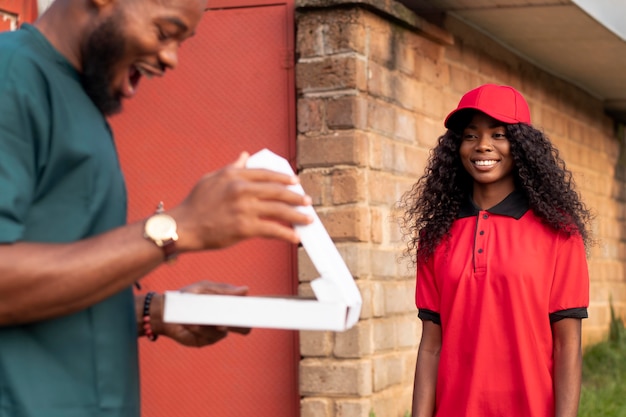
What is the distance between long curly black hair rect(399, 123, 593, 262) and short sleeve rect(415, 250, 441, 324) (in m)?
0.03

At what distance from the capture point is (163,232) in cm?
170

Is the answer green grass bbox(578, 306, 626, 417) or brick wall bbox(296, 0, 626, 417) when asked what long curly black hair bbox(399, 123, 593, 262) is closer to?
brick wall bbox(296, 0, 626, 417)

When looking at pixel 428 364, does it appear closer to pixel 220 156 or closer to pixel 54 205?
pixel 54 205

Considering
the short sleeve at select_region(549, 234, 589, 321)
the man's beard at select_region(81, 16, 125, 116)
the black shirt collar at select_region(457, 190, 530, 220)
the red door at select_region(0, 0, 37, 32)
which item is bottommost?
the short sleeve at select_region(549, 234, 589, 321)

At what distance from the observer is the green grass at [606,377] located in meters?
7.24

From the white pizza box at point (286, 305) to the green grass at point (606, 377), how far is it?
555cm

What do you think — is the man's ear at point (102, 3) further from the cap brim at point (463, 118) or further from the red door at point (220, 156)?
the red door at point (220, 156)

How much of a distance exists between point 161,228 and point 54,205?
0.73 ft

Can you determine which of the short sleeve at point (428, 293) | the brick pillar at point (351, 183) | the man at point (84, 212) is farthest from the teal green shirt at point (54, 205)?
the brick pillar at point (351, 183)

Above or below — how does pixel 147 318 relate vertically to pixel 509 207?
below

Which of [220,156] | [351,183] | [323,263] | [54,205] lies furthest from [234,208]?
[220,156]

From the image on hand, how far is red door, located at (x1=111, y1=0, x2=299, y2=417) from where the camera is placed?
5.71 metres

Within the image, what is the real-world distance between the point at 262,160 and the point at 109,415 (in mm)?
523

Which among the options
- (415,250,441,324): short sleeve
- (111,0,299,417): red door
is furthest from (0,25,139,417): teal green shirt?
(111,0,299,417): red door
